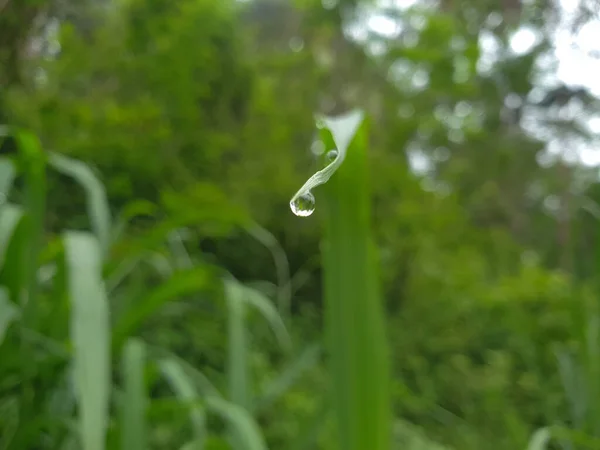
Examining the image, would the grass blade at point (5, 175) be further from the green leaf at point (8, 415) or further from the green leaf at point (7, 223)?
the green leaf at point (8, 415)

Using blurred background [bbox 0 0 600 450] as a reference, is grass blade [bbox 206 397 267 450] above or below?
below

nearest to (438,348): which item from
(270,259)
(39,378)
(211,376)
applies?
(270,259)

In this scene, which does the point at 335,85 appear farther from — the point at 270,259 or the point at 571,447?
the point at 571,447

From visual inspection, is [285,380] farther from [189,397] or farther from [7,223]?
[7,223]

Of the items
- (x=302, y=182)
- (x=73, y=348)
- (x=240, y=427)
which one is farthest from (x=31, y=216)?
(x=302, y=182)

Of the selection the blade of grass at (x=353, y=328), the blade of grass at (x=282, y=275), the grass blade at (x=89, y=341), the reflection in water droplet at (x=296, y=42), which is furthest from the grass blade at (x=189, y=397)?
the reflection in water droplet at (x=296, y=42)

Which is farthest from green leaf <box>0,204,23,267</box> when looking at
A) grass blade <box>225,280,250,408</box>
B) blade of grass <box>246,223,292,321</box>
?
blade of grass <box>246,223,292,321</box>

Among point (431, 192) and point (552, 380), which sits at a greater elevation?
point (431, 192)

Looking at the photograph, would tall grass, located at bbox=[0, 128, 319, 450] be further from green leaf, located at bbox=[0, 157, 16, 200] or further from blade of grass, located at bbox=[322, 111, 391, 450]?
blade of grass, located at bbox=[322, 111, 391, 450]
